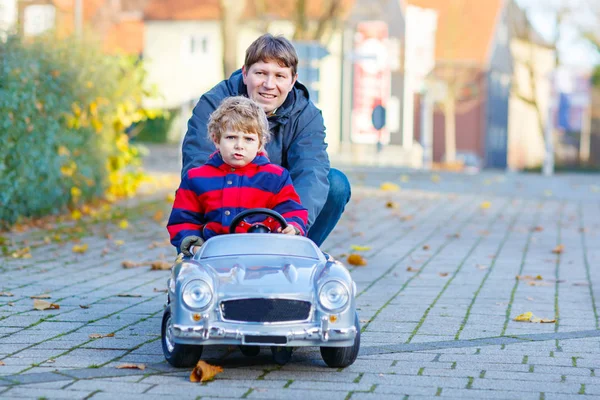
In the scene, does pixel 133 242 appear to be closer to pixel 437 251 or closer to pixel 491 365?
pixel 437 251

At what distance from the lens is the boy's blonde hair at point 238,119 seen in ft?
15.9

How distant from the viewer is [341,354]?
182 inches

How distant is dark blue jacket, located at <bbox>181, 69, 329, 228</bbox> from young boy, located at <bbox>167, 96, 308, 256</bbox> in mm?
545

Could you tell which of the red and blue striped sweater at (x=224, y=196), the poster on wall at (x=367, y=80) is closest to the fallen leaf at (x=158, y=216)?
the red and blue striped sweater at (x=224, y=196)

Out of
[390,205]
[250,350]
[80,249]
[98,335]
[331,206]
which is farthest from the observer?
[390,205]

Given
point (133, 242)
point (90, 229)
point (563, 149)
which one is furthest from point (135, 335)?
point (563, 149)

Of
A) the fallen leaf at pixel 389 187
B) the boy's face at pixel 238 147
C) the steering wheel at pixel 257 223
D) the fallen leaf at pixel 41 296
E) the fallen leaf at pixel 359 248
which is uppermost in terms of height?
the boy's face at pixel 238 147

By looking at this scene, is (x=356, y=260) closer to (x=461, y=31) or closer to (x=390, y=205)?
(x=390, y=205)

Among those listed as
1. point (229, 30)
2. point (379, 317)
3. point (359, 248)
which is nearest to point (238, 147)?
point (379, 317)

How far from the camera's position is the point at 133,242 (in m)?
9.65

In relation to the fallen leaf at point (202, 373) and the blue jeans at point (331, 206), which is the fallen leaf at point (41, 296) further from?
the fallen leaf at point (202, 373)

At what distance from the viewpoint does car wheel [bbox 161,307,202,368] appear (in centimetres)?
454

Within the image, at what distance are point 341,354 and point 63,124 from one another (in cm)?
756

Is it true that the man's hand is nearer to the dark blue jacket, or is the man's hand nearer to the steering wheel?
the steering wheel
